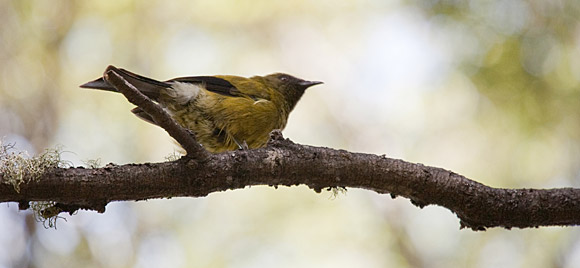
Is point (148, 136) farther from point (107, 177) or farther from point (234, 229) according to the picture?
point (107, 177)

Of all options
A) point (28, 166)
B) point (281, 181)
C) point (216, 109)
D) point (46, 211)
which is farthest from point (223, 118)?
point (28, 166)

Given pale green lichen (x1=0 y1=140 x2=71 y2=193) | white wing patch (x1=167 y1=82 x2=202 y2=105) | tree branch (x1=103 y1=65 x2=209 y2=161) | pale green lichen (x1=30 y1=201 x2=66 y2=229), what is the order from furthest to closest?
white wing patch (x1=167 y1=82 x2=202 y2=105) < pale green lichen (x1=30 y1=201 x2=66 y2=229) < pale green lichen (x1=0 y1=140 x2=71 y2=193) < tree branch (x1=103 y1=65 x2=209 y2=161)

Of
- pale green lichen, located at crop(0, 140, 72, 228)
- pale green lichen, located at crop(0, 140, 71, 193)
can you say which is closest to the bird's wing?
pale green lichen, located at crop(0, 140, 72, 228)

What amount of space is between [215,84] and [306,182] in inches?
73.8

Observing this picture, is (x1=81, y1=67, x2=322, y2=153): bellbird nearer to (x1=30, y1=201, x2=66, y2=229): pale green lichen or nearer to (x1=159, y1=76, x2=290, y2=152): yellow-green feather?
(x1=159, y1=76, x2=290, y2=152): yellow-green feather

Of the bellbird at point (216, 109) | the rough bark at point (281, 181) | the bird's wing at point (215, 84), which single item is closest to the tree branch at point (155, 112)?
the rough bark at point (281, 181)

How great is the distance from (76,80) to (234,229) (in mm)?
2493

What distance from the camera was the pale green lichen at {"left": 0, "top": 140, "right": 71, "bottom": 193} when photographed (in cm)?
279

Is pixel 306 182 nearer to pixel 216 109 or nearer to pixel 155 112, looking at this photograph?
pixel 155 112

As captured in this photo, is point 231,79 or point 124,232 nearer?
point 231,79

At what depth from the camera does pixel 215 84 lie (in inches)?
197


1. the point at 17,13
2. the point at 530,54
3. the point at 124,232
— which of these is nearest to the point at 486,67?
the point at 530,54

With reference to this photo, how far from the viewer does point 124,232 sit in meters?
6.76

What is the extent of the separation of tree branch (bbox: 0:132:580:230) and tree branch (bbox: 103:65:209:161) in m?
0.08
